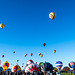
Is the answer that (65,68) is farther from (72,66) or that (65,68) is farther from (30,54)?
(72,66)

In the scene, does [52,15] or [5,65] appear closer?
[52,15]

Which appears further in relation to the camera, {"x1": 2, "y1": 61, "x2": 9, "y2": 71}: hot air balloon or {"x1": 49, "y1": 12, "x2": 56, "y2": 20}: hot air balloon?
{"x1": 2, "y1": 61, "x2": 9, "y2": 71}: hot air balloon

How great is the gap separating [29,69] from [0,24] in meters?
16.4

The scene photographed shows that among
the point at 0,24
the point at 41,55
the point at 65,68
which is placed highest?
the point at 0,24

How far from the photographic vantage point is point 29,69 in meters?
23.9

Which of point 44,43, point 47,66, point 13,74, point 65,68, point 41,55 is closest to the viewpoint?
point 13,74

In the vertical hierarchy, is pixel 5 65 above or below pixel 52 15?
below

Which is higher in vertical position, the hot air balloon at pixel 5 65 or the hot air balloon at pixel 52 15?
the hot air balloon at pixel 52 15

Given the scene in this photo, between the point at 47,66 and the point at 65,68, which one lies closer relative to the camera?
the point at 47,66

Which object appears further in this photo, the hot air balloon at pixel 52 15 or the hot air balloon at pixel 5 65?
the hot air balloon at pixel 5 65

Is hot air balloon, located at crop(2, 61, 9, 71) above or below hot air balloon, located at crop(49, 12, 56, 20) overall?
below

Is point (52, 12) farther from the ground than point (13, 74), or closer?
farther from the ground

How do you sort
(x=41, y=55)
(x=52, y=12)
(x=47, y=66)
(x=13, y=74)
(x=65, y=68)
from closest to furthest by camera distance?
(x=13, y=74) < (x=47, y=66) < (x=52, y=12) < (x=41, y=55) < (x=65, y=68)

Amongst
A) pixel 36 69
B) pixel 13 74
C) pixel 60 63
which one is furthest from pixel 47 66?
pixel 60 63
